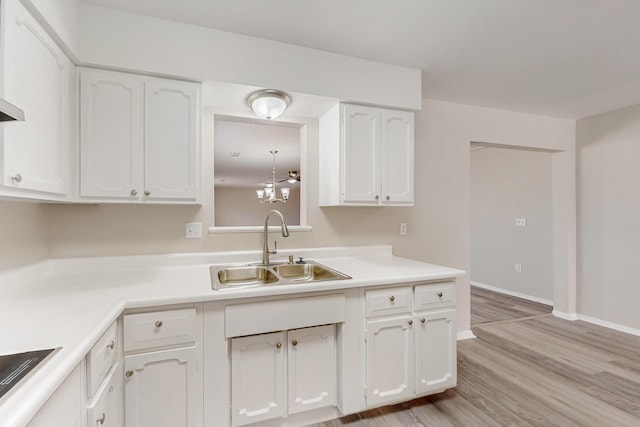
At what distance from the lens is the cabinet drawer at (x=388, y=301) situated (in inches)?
69.7

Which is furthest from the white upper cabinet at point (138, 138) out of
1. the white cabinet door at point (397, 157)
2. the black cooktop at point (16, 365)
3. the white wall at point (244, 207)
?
the white cabinet door at point (397, 157)

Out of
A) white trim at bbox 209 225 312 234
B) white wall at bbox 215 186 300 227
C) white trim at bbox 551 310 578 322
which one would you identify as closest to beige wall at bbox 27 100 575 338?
white trim at bbox 209 225 312 234

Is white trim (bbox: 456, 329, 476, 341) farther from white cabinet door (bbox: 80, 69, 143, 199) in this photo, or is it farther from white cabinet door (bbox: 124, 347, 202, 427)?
white cabinet door (bbox: 80, 69, 143, 199)

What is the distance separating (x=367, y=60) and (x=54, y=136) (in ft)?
6.25

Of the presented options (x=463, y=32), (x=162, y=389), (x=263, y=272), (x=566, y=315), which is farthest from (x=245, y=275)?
(x=566, y=315)

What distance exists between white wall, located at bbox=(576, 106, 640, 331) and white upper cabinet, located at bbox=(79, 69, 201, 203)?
413 centimetres

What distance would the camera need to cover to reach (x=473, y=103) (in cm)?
301

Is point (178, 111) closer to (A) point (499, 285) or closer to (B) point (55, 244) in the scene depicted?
(B) point (55, 244)

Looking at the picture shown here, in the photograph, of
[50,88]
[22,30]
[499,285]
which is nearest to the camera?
[22,30]

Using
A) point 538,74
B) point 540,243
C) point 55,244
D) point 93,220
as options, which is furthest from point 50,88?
point 540,243

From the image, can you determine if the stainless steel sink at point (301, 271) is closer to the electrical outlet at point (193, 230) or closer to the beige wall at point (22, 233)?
the electrical outlet at point (193, 230)

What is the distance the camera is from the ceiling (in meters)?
1.64

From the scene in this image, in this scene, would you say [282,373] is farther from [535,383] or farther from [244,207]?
[535,383]

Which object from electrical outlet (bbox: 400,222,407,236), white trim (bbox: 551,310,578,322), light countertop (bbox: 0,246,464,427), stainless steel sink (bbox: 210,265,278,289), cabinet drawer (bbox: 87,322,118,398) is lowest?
white trim (bbox: 551,310,578,322)
